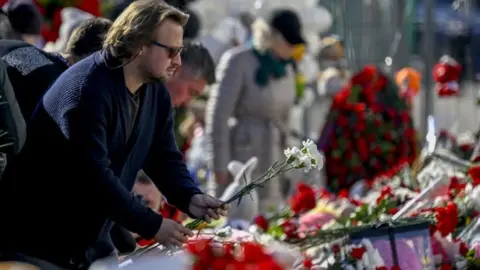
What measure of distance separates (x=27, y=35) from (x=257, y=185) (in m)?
2.79

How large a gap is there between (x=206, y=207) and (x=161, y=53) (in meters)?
0.50

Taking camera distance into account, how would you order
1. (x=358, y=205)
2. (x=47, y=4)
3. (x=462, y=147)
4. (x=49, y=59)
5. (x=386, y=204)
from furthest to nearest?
(x=47, y=4) → (x=462, y=147) → (x=358, y=205) → (x=386, y=204) → (x=49, y=59)

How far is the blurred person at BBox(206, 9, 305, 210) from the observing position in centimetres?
775

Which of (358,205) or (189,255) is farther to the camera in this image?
(358,205)

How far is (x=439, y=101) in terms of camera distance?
54.7 ft

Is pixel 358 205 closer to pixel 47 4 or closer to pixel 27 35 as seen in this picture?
pixel 27 35

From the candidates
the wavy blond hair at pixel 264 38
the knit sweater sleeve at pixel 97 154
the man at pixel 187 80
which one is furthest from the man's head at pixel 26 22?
the knit sweater sleeve at pixel 97 154

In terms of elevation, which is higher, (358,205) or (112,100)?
(112,100)

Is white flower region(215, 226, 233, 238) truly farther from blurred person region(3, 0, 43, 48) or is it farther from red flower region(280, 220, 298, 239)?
blurred person region(3, 0, 43, 48)

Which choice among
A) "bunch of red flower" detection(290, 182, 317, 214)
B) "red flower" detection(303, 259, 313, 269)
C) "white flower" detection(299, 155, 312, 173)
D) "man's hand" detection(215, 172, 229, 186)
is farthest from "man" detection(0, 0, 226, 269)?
"man's hand" detection(215, 172, 229, 186)

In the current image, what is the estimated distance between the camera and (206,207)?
416 centimetres

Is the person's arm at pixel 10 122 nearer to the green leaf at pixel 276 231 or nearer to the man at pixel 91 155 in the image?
the man at pixel 91 155

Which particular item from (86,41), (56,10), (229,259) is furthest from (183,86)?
(56,10)

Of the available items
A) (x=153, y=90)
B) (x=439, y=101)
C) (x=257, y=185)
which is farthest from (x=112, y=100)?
(x=439, y=101)
